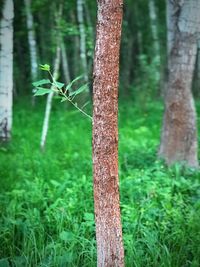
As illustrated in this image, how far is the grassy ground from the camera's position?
158 inches

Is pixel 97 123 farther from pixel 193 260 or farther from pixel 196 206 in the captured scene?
pixel 196 206

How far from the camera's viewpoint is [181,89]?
21.6 ft

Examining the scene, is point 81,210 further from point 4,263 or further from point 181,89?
point 181,89

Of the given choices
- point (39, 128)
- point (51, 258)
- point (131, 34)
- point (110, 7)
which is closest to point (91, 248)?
point (51, 258)

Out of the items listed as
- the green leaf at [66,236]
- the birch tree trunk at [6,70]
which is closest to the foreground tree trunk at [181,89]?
the green leaf at [66,236]

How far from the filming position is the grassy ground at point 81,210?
4020 millimetres

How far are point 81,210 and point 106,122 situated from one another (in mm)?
2228

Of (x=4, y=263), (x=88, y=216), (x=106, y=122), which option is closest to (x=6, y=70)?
(x=88, y=216)

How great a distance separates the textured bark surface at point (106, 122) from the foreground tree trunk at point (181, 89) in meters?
3.67

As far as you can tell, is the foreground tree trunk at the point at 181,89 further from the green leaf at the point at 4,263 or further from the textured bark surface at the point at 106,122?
the textured bark surface at the point at 106,122

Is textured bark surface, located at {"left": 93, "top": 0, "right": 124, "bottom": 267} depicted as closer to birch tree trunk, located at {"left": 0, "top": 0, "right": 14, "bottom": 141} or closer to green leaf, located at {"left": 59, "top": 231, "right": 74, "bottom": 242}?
green leaf, located at {"left": 59, "top": 231, "right": 74, "bottom": 242}

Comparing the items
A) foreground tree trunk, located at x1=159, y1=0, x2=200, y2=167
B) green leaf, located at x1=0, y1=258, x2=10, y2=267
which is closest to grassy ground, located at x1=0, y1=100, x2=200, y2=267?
green leaf, located at x1=0, y1=258, x2=10, y2=267

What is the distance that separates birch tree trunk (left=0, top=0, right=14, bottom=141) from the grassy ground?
32.1 inches

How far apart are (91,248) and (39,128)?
7.35 m
